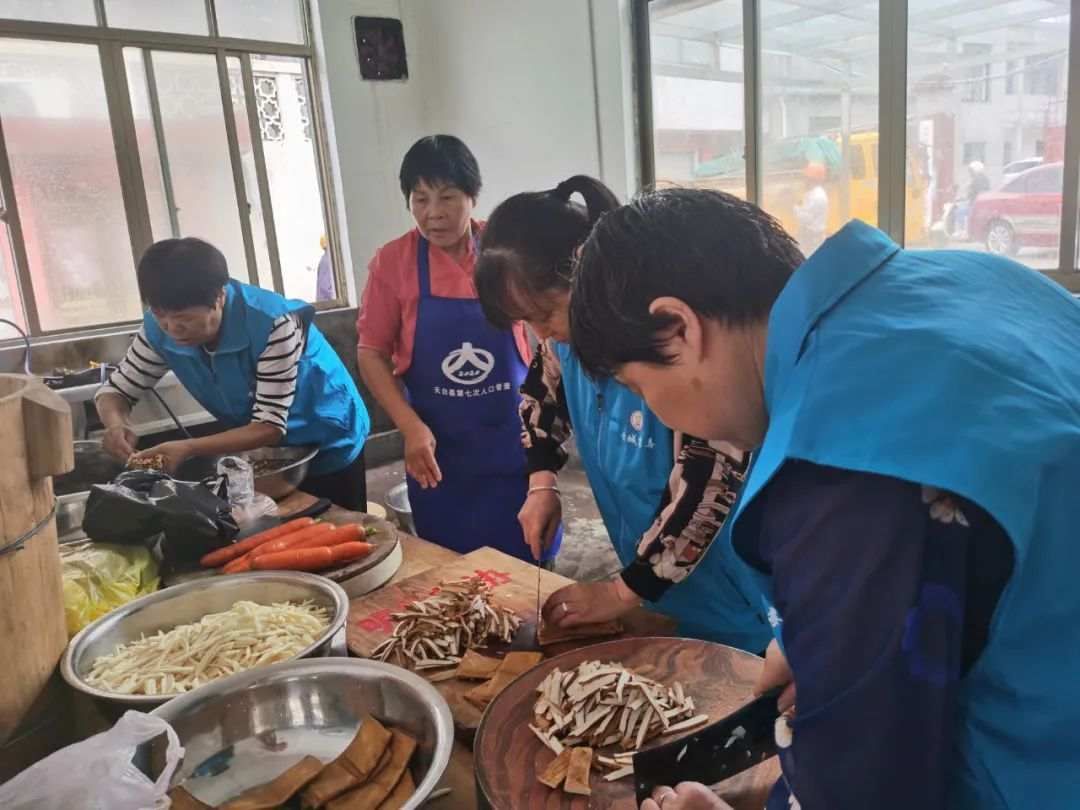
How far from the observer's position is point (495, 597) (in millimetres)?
1543

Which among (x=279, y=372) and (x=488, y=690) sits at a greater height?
(x=279, y=372)

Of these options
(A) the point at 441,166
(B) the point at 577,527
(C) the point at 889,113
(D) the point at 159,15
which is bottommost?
(B) the point at 577,527

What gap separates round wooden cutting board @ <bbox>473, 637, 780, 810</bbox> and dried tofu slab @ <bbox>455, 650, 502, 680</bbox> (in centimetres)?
10

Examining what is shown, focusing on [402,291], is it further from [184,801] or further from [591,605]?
[184,801]

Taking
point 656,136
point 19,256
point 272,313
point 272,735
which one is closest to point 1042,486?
point 272,735

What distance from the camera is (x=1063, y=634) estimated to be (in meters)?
0.60

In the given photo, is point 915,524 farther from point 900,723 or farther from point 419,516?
point 419,516

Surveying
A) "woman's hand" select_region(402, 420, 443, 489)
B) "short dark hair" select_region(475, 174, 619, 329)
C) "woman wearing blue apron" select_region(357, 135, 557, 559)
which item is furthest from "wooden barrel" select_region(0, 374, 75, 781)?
"woman wearing blue apron" select_region(357, 135, 557, 559)

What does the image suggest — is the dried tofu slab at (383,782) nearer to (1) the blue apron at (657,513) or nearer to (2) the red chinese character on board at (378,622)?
(2) the red chinese character on board at (378,622)

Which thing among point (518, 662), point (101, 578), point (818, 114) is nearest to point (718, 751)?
point (518, 662)

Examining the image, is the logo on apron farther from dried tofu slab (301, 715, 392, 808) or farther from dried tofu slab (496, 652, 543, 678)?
dried tofu slab (301, 715, 392, 808)

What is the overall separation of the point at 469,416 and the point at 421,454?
25 centimetres

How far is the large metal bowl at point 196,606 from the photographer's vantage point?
4.21ft

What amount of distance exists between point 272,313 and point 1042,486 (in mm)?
2194
